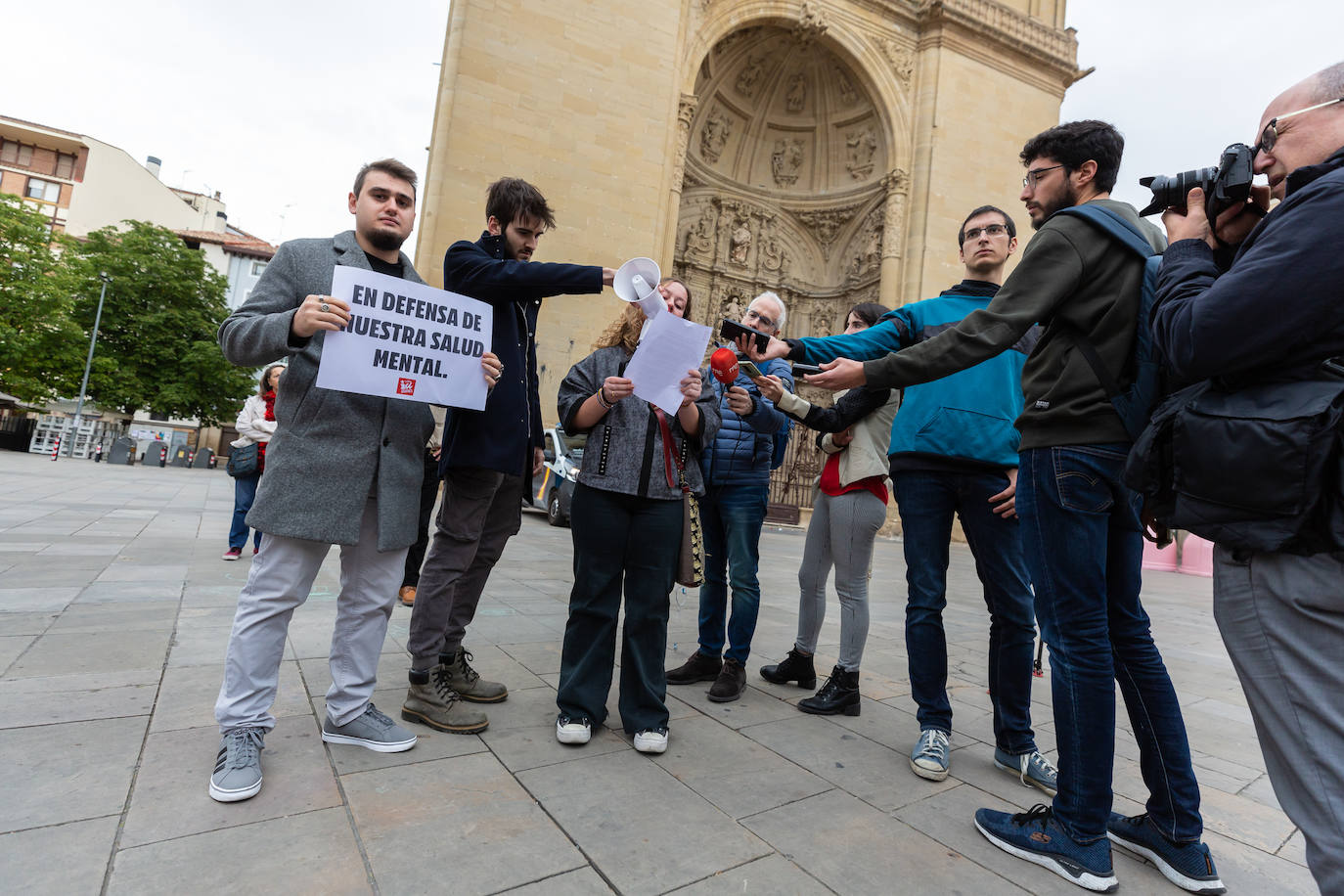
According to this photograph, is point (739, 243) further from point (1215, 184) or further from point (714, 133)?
point (1215, 184)

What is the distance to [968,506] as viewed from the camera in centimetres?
253

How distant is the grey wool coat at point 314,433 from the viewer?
2.06 meters

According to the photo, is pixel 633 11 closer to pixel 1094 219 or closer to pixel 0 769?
pixel 1094 219

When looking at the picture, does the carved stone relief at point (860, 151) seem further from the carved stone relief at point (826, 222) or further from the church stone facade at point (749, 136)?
the carved stone relief at point (826, 222)

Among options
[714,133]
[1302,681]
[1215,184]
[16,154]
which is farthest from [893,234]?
[16,154]

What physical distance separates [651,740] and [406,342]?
168 centimetres

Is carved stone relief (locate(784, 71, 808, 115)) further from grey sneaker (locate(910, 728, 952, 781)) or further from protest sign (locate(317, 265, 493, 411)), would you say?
grey sneaker (locate(910, 728, 952, 781))

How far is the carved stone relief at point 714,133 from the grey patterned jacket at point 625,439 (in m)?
17.5

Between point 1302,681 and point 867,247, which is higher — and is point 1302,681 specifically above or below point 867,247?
below

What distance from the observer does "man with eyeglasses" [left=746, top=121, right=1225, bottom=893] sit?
72.0 inches

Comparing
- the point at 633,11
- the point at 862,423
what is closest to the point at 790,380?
the point at 862,423

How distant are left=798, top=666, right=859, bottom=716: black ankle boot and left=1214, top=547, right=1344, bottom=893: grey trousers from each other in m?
1.82

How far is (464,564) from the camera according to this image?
269cm

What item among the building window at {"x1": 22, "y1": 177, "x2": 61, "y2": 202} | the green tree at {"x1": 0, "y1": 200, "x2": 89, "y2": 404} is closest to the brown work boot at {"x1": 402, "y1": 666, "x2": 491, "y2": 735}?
the green tree at {"x1": 0, "y1": 200, "x2": 89, "y2": 404}
